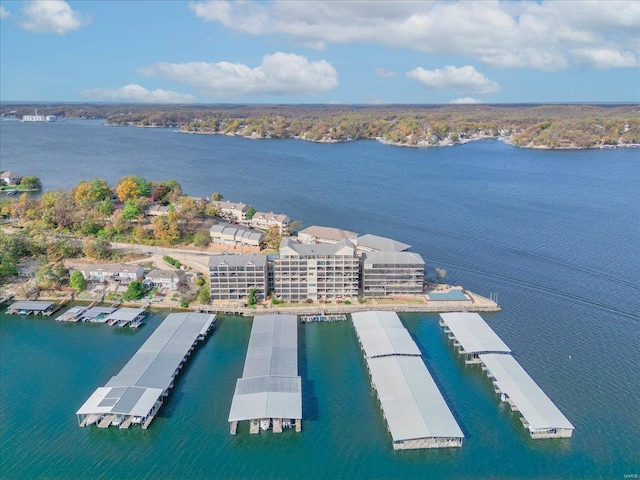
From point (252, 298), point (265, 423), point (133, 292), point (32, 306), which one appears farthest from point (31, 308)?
point (265, 423)

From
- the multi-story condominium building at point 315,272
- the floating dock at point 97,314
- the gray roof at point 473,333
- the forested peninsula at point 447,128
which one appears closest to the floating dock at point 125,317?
the floating dock at point 97,314

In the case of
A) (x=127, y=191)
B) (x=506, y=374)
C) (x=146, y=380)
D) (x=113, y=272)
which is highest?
(x=127, y=191)

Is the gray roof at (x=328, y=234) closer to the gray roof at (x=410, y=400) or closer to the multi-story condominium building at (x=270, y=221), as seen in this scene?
the multi-story condominium building at (x=270, y=221)

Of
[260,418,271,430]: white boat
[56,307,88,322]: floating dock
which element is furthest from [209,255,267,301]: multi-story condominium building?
[260,418,271,430]: white boat

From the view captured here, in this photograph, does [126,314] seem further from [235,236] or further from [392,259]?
[392,259]

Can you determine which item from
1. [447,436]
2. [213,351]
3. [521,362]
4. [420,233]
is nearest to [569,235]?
[420,233]
